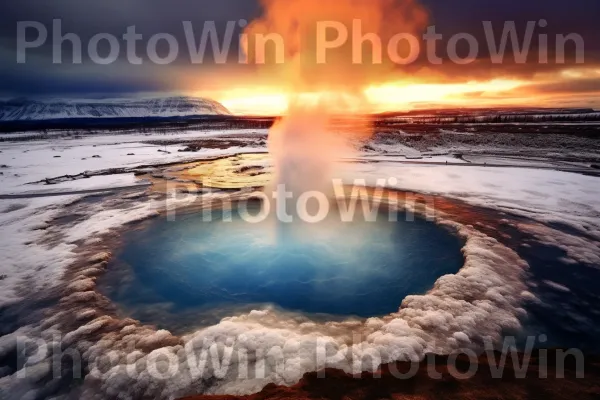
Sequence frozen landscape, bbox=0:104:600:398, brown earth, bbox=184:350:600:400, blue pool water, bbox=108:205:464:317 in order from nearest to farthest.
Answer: brown earth, bbox=184:350:600:400 < frozen landscape, bbox=0:104:600:398 < blue pool water, bbox=108:205:464:317

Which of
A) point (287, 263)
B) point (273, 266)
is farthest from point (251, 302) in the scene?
point (287, 263)

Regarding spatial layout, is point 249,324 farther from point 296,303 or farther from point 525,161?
point 525,161

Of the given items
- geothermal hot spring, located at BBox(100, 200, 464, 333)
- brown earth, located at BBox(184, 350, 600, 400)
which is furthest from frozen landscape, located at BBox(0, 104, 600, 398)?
brown earth, located at BBox(184, 350, 600, 400)

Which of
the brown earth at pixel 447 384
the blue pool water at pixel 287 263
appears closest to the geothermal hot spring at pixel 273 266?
the blue pool water at pixel 287 263

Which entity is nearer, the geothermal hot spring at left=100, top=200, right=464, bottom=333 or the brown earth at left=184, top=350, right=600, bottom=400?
the brown earth at left=184, top=350, right=600, bottom=400

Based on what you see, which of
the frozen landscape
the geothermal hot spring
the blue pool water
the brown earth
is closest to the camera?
the brown earth

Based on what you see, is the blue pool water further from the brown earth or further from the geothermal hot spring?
the brown earth

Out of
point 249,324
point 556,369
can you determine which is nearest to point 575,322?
point 556,369
